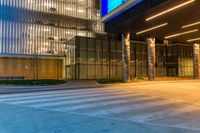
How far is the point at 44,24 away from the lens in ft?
136

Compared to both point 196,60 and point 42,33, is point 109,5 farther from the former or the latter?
point 42,33

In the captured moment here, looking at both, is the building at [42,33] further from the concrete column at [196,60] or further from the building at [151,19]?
the concrete column at [196,60]

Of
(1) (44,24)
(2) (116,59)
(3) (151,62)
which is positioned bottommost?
(3) (151,62)

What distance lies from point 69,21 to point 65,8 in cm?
321

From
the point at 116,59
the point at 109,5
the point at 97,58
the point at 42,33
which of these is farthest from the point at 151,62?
the point at 42,33

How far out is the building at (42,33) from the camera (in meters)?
37.9

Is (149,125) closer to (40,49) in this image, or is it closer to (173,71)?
(40,49)

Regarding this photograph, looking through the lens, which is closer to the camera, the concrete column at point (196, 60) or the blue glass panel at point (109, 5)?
the blue glass panel at point (109, 5)

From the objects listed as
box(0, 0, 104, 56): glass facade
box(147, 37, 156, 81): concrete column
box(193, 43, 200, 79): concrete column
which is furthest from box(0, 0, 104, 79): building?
box(193, 43, 200, 79): concrete column

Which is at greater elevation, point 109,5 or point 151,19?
point 109,5

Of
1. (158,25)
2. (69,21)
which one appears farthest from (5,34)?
(158,25)

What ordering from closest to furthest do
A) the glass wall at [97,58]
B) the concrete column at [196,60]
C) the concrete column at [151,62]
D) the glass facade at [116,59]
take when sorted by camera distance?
1. the concrete column at [151,62]
2. the concrete column at [196,60]
3. the glass wall at [97,58]
4. the glass facade at [116,59]

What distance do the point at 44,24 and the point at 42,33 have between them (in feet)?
7.43

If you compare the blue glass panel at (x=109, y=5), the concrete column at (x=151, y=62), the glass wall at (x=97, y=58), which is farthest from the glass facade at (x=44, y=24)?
the blue glass panel at (x=109, y=5)
